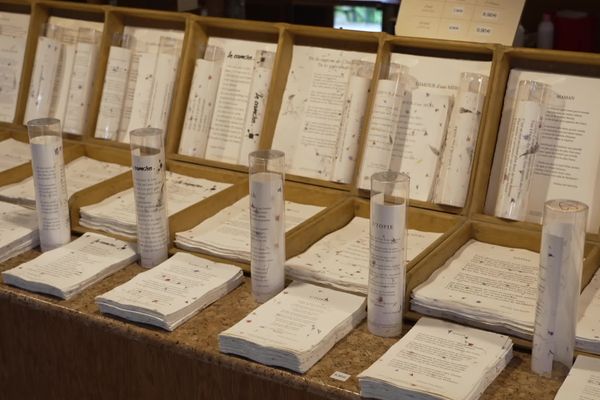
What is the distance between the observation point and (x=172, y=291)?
206 centimetres

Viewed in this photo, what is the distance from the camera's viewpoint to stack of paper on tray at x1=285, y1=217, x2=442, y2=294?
2.08m

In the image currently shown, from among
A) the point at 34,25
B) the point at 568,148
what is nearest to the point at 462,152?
the point at 568,148

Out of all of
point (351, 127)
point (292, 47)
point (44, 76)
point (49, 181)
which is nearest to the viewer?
point (49, 181)

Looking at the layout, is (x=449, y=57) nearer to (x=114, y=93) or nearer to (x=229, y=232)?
A: (x=229, y=232)

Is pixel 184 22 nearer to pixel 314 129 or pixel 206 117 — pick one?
pixel 206 117

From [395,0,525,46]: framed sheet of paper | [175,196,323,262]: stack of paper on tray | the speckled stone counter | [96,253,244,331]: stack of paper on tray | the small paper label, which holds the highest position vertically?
[395,0,525,46]: framed sheet of paper

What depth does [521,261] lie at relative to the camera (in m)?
2.15

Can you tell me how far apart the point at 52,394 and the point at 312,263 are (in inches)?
34.2

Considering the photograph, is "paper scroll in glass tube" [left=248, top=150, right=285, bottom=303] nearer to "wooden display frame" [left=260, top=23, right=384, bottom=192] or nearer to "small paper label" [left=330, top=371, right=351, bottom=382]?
"small paper label" [left=330, top=371, right=351, bottom=382]

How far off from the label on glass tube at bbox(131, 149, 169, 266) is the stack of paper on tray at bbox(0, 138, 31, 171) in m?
0.83

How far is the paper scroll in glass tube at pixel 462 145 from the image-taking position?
2.32 meters

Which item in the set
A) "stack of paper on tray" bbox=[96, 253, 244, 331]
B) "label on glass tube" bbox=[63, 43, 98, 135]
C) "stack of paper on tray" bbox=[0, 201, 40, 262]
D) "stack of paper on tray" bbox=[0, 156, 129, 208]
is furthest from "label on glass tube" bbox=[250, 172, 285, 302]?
"label on glass tube" bbox=[63, 43, 98, 135]

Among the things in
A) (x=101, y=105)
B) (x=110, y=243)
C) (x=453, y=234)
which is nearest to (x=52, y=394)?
(x=110, y=243)

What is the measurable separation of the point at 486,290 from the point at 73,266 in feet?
3.39
